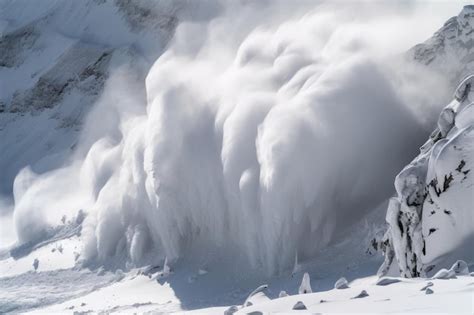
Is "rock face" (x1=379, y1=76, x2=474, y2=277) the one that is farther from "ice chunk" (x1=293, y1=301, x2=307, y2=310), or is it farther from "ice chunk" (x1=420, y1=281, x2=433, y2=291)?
"ice chunk" (x1=293, y1=301, x2=307, y2=310)

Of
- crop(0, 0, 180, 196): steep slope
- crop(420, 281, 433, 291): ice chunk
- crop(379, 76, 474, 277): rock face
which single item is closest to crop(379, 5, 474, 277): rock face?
crop(379, 76, 474, 277): rock face

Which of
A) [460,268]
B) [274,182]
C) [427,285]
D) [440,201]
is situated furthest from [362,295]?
[274,182]

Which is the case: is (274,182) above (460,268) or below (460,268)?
above

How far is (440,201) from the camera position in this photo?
505 inches

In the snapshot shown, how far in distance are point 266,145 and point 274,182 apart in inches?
64.7

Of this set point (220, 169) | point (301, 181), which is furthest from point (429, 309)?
point (220, 169)

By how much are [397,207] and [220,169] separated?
11.8 m

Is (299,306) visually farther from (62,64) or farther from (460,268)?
(62,64)

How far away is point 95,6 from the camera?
5634 centimetres

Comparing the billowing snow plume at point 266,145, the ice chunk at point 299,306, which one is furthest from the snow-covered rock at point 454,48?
the ice chunk at point 299,306

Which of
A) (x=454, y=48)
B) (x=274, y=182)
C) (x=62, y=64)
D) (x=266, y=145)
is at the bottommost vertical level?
(x=274, y=182)

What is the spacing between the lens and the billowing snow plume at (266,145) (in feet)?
70.8

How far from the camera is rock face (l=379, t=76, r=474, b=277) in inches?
488

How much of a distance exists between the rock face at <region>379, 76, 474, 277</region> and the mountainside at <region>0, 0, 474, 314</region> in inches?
1.3
